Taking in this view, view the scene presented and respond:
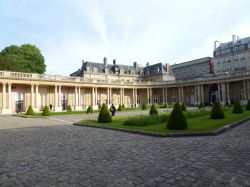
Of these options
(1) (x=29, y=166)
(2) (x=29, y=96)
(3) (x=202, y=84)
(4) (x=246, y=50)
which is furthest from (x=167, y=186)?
(4) (x=246, y=50)

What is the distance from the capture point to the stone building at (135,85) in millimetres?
41469

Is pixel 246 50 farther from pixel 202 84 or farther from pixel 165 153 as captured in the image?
pixel 165 153

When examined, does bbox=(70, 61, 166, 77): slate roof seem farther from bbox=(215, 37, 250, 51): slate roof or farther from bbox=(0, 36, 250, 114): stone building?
bbox=(215, 37, 250, 51): slate roof

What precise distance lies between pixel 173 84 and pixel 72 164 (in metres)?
53.8

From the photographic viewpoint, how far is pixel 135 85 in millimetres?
57594

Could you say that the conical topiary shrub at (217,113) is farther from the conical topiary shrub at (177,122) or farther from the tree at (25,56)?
the tree at (25,56)

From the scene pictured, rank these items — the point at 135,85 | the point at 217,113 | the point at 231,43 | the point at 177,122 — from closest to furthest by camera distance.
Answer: the point at 177,122, the point at 217,113, the point at 135,85, the point at 231,43

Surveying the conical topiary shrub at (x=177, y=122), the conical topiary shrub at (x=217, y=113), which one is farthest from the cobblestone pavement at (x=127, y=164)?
the conical topiary shrub at (x=217, y=113)

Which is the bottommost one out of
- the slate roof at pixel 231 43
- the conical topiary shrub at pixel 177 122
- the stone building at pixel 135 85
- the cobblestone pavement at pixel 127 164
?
the cobblestone pavement at pixel 127 164

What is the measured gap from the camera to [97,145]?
8.59 m

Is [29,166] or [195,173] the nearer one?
[195,173]

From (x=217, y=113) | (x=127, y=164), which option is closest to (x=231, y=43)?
(x=217, y=113)

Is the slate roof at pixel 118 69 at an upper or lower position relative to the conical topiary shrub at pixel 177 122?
upper

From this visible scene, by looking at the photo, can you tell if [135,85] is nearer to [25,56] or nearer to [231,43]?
[25,56]
